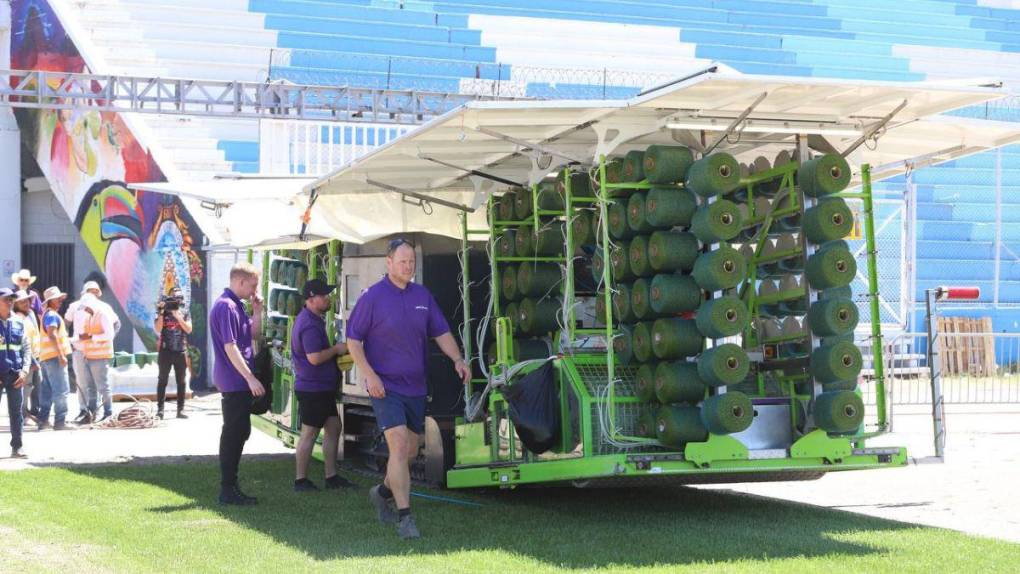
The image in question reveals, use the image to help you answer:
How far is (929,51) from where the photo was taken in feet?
109

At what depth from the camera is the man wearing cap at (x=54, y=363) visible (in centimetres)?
1554

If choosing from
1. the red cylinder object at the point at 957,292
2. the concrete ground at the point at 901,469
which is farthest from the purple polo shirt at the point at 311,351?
the red cylinder object at the point at 957,292

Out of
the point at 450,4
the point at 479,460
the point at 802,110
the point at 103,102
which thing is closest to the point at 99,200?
the point at 103,102

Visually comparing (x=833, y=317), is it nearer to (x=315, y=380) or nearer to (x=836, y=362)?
(x=836, y=362)

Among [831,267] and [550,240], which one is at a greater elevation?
[550,240]

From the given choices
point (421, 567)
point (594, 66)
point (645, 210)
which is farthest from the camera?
point (594, 66)

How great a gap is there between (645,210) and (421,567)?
2570 mm

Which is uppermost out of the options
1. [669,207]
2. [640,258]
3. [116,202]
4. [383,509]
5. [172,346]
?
[116,202]

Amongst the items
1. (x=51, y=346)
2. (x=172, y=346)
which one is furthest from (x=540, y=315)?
(x=172, y=346)

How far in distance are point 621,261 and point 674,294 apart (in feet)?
2.09

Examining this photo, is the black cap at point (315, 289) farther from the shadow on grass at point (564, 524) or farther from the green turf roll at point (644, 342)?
the green turf roll at point (644, 342)

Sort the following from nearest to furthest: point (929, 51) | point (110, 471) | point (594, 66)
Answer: point (110, 471)
point (594, 66)
point (929, 51)

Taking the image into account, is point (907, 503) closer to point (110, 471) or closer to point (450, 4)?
point (110, 471)

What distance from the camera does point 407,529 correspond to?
7.71 m
